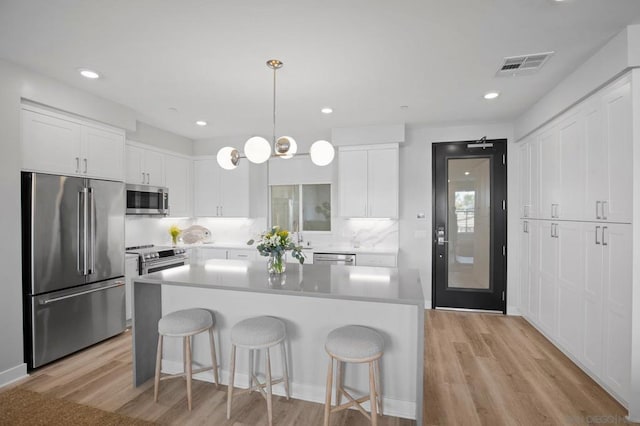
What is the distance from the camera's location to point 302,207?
5426 mm

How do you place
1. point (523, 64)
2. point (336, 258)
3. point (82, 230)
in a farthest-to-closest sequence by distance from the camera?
point (336, 258) < point (82, 230) < point (523, 64)

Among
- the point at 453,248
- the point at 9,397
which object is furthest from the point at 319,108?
the point at 9,397

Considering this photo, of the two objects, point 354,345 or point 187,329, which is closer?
point 354,345

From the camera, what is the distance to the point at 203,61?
9.02ft

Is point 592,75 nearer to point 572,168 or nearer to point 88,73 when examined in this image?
point 572,168

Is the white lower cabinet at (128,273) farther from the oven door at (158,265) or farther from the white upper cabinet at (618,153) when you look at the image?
the white upper cabinet at (618,153)

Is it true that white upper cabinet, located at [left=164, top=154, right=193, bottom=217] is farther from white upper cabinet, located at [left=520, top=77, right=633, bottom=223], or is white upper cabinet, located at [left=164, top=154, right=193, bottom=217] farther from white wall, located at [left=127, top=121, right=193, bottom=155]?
white upper cabinet, located at [left=520, top=77, right=633, bottom=223]

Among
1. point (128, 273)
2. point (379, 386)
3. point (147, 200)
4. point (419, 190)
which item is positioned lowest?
point (379, 386)

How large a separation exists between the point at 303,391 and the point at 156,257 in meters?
2.88

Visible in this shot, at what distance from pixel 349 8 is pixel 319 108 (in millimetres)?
1941

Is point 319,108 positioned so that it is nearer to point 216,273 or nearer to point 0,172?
point 216,273

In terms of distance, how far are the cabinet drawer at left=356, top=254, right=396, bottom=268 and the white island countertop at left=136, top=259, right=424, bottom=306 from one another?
1579 millimetres

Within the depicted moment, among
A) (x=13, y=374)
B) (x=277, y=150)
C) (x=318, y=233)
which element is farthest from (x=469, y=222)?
(x=13, y=374)

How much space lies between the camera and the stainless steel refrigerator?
2.90 m
